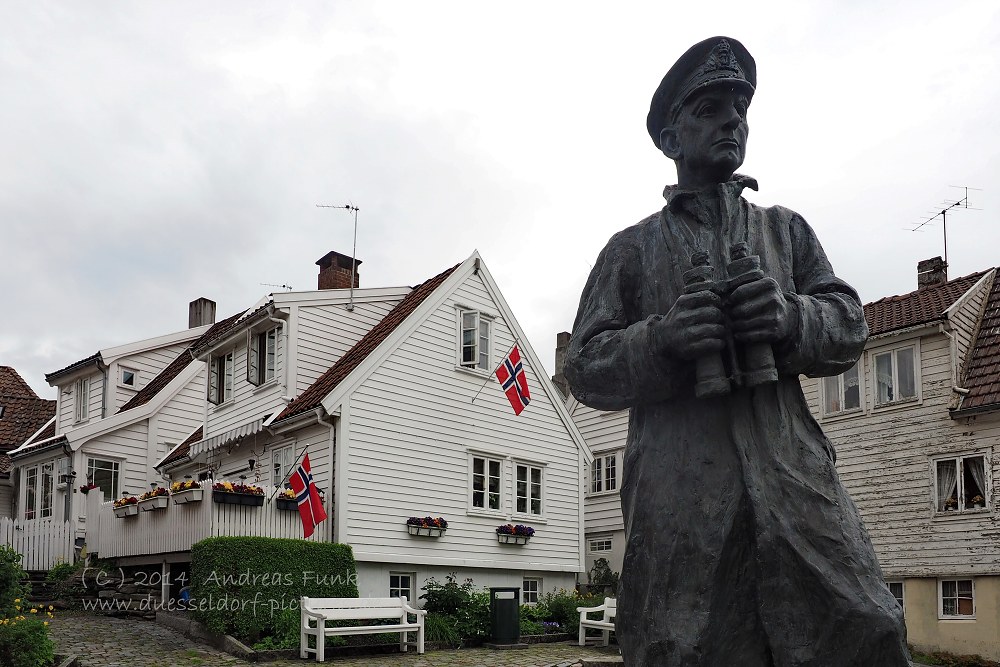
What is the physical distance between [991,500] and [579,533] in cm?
963

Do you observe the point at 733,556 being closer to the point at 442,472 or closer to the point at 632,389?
the point at 632,389

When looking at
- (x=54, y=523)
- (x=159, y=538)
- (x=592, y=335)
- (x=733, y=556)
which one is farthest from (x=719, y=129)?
(x=54, y=523)

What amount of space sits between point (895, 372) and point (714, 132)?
21425mm

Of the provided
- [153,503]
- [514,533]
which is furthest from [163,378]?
[514,533]

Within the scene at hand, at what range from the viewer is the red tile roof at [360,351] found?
2158 cm

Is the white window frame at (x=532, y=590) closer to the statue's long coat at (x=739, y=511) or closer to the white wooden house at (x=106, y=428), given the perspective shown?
the white wooden house at (x=106, y=428)

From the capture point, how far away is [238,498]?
61.0 ft

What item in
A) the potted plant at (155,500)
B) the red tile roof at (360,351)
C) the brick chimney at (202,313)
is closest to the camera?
the potted plant at (155,500)

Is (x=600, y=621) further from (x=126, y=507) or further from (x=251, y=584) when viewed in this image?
(x=126, y=507)

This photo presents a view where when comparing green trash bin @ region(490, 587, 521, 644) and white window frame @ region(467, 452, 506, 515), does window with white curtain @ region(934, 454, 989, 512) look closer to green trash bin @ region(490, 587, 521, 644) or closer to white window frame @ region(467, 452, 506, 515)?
green trash bin @ region(490, 587, 521, 644)

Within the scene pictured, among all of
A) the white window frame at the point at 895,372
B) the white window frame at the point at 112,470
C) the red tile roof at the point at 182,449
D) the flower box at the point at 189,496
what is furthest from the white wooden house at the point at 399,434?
the white window frame at the point at 895,372

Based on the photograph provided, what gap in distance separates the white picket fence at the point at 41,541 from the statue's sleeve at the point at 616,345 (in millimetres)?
23830

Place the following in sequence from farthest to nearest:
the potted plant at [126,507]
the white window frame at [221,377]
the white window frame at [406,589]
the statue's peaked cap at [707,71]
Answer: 1. the white window frame at [221,377]
2. the white window frame at [406,589]
3. the potted plant at [126,507]
4. the statue's peaked cap at [707,71]

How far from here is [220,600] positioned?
17109 millimetres
